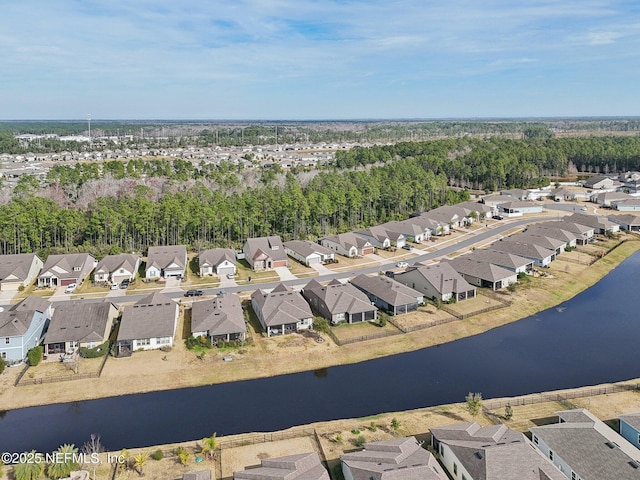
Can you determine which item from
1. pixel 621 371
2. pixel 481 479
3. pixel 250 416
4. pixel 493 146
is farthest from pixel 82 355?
pixel 493 146

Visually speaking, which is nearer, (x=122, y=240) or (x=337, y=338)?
(x=337, y=338)

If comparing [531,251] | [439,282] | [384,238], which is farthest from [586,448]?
[384,238]

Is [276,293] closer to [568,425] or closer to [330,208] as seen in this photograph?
[568,425]

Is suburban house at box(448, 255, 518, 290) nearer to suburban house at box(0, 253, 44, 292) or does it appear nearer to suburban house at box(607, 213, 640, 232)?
suburban house at box(607, 213, 640, 232)

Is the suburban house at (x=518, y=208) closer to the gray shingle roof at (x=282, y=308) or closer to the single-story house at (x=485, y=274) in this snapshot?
the single-story house at (x=485, y=274)

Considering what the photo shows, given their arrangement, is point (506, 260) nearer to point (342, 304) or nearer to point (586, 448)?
point (342, 304)

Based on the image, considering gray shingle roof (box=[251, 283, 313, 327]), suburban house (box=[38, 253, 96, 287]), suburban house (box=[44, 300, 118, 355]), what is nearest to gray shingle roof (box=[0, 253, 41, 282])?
suburban house (box=[38, 253, 96, 287])

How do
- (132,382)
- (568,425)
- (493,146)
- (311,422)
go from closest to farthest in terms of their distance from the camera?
1. (568,425)
2. (311,422)
3. (132,382)
4. (493,146)

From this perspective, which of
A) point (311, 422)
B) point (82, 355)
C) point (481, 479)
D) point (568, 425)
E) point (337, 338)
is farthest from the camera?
point (337, 338)
